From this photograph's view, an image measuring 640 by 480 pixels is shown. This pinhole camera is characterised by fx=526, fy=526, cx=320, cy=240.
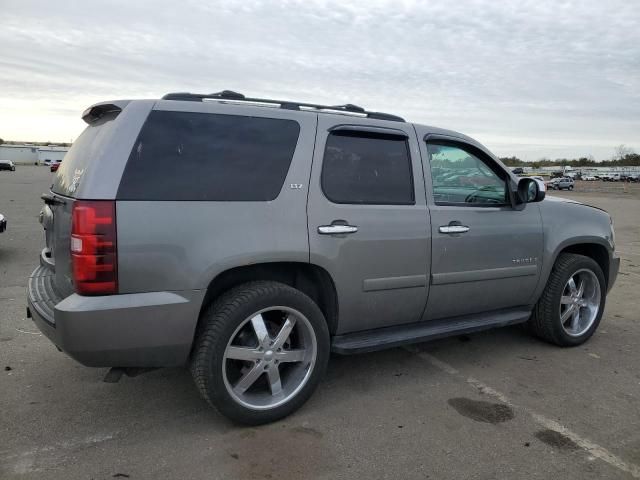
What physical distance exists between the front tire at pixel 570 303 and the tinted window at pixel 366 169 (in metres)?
1.83

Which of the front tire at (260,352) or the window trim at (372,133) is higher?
Result: the window trim at (372,133)

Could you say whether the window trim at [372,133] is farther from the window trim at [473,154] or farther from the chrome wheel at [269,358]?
the chrome wheel at [269,358]

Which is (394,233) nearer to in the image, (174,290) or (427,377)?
(427,377)

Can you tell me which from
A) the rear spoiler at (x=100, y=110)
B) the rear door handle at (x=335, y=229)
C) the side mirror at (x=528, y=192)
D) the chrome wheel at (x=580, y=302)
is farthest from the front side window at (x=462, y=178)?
the rear spoiler at (x=100, y=110)

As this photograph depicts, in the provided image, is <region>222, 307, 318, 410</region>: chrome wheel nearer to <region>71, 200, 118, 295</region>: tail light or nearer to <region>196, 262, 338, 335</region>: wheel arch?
<region>196, 262, 338, 335</region>: wheel arch

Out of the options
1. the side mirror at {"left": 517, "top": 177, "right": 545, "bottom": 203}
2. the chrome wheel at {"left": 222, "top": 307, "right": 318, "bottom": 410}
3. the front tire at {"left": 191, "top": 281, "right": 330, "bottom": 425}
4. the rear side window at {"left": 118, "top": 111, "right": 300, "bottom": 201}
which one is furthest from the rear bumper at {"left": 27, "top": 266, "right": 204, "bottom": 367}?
the side mirror at {"left": 517, "top": 177, "right": 545, "bottom": 203}

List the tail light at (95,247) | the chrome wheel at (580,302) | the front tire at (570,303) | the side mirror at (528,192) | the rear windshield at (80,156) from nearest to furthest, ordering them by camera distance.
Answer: the tail light at (95,247), the rear windshield at (80,156), the side mirror at (528,192), the front tire at (570,303), the chrome wheel at (580,302)

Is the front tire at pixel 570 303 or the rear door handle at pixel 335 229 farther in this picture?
the front tire at pixel 570 303

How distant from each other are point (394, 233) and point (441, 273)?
55 centimetres

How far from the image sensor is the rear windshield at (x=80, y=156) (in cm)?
300

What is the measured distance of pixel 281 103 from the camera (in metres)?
3.55

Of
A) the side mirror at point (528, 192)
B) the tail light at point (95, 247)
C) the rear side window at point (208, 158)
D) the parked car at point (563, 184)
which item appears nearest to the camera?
the tail light at point (95, 247)

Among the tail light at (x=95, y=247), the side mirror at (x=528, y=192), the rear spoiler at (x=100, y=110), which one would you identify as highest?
the rear spoiler at (x=100, y=110)

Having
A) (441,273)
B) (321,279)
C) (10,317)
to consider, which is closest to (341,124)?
(321,279)
